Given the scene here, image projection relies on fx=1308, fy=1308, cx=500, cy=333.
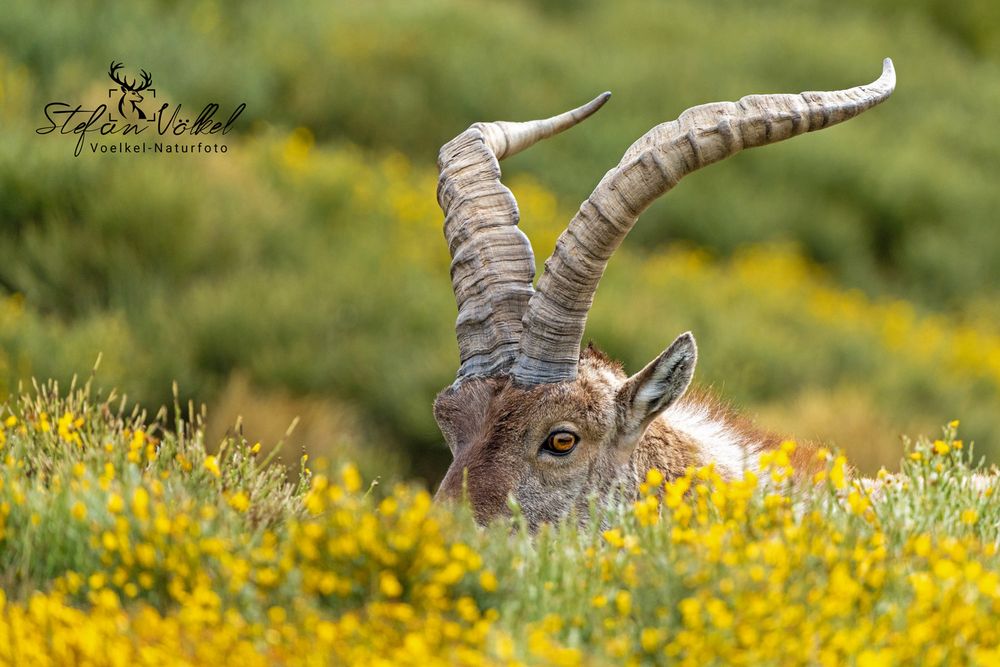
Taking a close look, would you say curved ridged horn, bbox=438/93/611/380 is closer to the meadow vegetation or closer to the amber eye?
the amber eye

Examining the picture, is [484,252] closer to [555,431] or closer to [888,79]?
[555,431]

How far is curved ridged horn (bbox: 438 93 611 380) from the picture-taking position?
6.62m

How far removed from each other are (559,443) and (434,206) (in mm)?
12364

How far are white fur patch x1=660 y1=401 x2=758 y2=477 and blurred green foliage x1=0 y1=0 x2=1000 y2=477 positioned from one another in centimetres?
663

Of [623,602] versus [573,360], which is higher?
[573,360]

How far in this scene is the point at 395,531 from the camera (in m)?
4.55

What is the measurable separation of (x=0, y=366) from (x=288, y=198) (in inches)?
249

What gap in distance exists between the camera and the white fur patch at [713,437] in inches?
Answer: 264

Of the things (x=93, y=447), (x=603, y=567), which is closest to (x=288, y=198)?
(x=93, y=447)

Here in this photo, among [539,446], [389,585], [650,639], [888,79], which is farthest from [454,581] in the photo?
[888,79]

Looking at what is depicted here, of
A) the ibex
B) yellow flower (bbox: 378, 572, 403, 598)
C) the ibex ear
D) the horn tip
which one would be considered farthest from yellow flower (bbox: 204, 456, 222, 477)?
the horn tip

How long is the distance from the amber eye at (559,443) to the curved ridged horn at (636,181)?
28 cm

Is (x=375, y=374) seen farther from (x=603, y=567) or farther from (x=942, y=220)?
(x=942, y=220)

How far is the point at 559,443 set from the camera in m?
6.29
